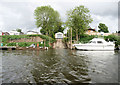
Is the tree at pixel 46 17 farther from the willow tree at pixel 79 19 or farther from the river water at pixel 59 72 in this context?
the river water at pixel 59 72

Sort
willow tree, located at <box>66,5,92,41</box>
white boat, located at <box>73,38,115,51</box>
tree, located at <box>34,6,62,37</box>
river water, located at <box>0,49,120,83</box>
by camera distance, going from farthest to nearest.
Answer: tree, located at <box>34,6,62,37</box> → willow tree, located at <box>66,5,92,41</box> → white boat, located at <box>73,38,115,51</box> → river water, located at <box>0,49,120,83</box>

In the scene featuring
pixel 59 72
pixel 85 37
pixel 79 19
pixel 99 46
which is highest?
pixel 79 19

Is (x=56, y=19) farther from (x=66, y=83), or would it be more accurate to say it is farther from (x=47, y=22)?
→ (x=66, y=83)

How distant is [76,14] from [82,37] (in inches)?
400

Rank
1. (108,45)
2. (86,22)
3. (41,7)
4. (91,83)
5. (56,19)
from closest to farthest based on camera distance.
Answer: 1. (91,83)
2. (108,45)
3. (86,22)
4. (41,7)
5. (56,19)

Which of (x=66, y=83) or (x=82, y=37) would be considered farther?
(x=82, y=37)

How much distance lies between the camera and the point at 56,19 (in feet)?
135

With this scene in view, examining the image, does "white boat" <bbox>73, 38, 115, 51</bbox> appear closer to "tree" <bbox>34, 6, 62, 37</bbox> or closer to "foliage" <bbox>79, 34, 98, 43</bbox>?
"foliage" <bbox>79, 34, 98, 43</bbox>

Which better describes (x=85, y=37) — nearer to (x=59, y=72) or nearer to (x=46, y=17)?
(x=46, y=17)

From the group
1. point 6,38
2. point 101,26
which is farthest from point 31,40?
point 101,26

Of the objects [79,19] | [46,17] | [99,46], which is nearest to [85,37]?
[79,19]

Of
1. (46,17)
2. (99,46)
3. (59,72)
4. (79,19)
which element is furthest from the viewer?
(46,17)

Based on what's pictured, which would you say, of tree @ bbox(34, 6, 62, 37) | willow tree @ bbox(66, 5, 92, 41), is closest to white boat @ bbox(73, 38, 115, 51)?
willow tree @ bbox(66, 5, 92, 41)

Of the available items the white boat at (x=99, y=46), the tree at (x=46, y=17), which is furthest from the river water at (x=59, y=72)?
the tree at (x=46, y=17)
